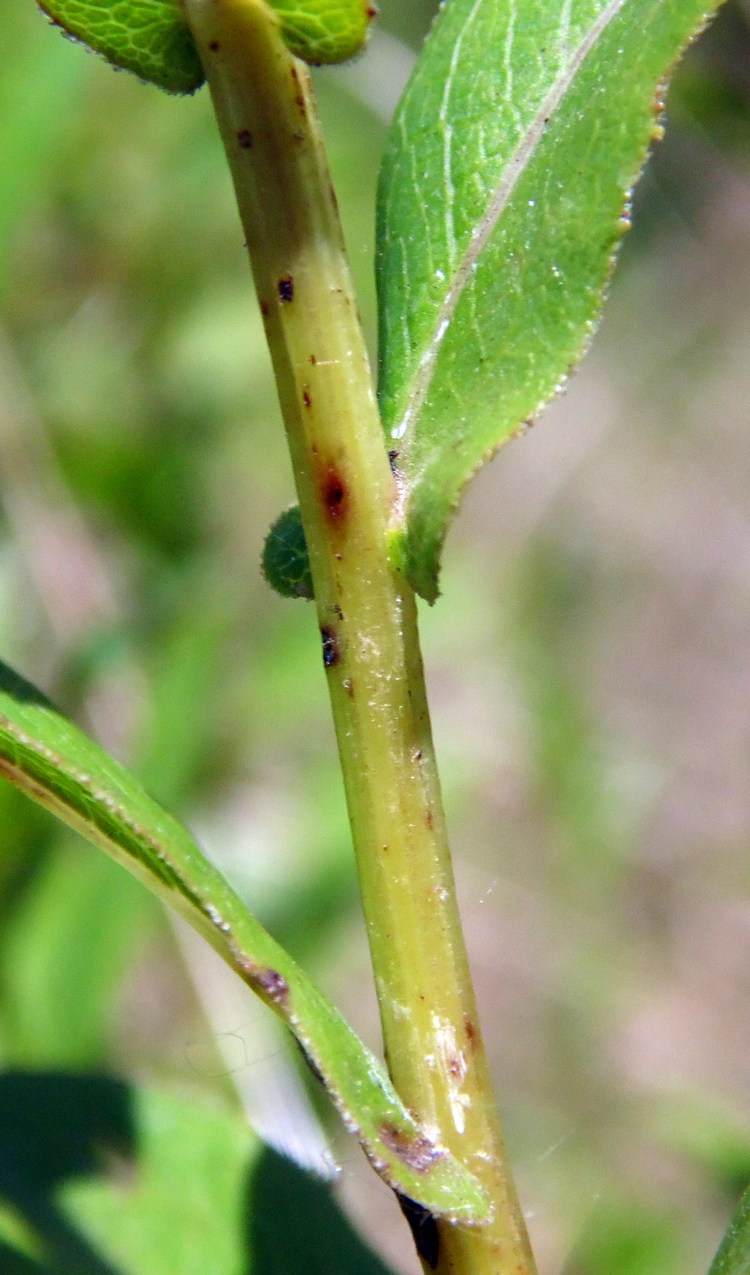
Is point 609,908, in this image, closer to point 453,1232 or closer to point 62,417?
point 62,417

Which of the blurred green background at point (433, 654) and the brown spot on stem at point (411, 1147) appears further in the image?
the blurred green background at point (433, 654)

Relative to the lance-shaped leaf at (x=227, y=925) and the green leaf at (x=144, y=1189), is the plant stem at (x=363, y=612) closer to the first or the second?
the lance-shaped leaf at (x=227, y=925)

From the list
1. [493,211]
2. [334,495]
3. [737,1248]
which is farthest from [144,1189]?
[493,211]

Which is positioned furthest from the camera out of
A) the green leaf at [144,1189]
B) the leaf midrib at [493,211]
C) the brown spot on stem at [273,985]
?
the green leaf at [144,1189]

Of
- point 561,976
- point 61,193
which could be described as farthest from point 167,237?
point 561,976

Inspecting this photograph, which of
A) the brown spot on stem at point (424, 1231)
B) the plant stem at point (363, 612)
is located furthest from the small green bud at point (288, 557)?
the brown spot on stem at point (424, 1231)

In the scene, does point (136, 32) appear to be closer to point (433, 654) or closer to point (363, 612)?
point (363, 612)

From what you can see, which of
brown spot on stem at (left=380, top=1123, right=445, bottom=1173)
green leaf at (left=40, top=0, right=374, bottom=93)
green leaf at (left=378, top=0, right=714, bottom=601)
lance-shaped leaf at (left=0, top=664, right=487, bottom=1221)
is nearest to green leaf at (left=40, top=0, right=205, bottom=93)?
green leaf at (left=40, top=0, right=374, bottom=93)
